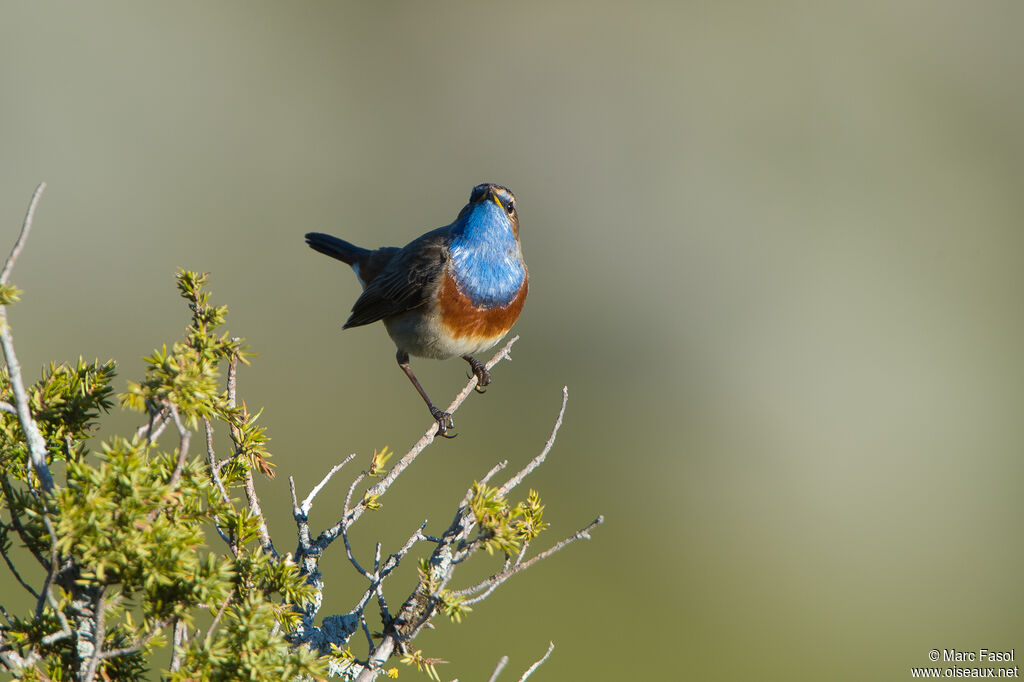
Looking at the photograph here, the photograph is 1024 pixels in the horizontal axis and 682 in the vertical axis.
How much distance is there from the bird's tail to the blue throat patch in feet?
5.51

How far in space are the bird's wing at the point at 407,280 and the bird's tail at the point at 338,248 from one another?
0.72 meters

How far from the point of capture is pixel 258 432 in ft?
8.26

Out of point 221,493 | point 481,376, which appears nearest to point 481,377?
point 481,376

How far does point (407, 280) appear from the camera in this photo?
5.68 metres

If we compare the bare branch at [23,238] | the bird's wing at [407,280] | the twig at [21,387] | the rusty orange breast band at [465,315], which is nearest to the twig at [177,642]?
the twig at [21,387]

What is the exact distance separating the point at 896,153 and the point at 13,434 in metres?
17.7

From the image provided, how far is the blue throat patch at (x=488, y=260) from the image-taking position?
212 inches

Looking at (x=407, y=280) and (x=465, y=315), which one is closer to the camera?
(x=465, y=315)

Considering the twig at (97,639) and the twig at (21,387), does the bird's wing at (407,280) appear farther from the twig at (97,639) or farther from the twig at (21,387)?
the twig at (97,639)

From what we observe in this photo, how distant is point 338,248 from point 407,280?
160 cm

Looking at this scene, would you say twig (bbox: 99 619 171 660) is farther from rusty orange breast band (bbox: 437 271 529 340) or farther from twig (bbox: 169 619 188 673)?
rusty orange breast band (bbox: 437 271 529 340)

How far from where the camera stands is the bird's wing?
219 inches

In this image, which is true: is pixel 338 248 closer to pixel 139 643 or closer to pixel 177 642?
pixel 177 642

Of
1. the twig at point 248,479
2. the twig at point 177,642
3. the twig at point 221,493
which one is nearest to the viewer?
the twig at point 177,642
